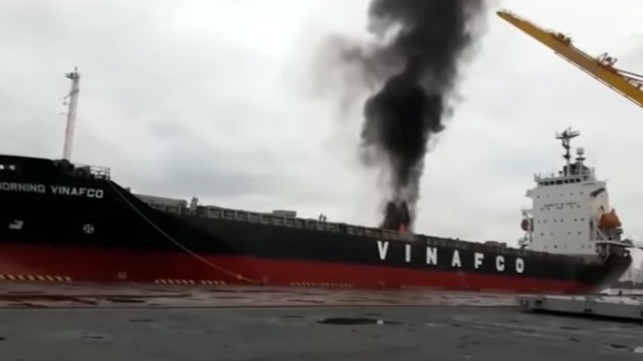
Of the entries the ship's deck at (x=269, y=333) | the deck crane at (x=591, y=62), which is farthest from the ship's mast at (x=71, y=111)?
the deck crane at (x=591, y=62)

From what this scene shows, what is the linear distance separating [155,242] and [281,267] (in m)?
7.00

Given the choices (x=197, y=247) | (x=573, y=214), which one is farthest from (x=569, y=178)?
(x=197, y=247)

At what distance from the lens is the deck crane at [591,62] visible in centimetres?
3719

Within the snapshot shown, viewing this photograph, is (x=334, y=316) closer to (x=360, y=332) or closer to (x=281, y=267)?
(x=360, y=332)

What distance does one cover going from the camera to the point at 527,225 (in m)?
53.4

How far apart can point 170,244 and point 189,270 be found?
1470 millimetres

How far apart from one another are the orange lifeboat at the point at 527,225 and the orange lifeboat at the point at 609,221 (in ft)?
20.1

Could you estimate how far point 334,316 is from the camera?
13.2m

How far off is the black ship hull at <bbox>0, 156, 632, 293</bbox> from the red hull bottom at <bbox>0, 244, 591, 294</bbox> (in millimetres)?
42

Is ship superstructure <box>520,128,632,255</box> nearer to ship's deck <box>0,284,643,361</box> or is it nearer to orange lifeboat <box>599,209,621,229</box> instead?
orange lifeboat <box>599,209,621,229</box>

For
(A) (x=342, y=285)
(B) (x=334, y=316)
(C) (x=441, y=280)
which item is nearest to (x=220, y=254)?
(A) (x=342, y=285)

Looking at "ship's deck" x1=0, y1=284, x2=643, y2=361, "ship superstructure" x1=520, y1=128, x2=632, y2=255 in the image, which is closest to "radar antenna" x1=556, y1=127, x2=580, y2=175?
"ship superstructure" x1=520, y1=128, x2=632, y2=255

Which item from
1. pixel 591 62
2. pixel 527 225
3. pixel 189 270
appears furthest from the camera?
pixel 527 225

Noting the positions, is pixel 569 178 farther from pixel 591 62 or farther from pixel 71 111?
pixel 71 111
